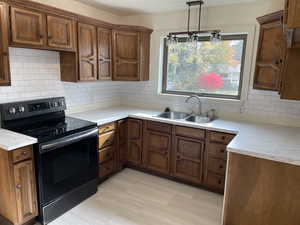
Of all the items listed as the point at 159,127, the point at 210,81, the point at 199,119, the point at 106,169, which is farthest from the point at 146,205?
the point at 210,81

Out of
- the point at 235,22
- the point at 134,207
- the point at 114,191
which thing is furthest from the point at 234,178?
the point at 235,22

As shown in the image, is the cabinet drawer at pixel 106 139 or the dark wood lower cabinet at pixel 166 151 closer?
the dark wood lower cabinet at pixel 166 151

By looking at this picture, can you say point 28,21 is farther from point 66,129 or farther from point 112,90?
point 112,90

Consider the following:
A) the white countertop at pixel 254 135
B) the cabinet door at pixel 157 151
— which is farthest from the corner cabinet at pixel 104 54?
the cabinet door at pixel 157 151

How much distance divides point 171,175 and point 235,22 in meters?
2.26

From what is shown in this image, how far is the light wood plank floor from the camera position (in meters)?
2.32

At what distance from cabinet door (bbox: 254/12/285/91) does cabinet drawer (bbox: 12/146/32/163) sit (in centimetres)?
252

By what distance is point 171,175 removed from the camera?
311cm

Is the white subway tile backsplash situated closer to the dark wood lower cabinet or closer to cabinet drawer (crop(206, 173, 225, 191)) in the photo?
the dark wood lower cabinet

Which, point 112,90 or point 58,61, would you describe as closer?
point 58,61

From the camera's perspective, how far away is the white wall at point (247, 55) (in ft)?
9.05

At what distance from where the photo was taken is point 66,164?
2.34 metres

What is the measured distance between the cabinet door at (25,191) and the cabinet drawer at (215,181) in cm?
200

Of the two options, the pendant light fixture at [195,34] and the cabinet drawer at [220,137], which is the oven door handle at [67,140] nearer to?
the cabinet drawer at [220,137]
